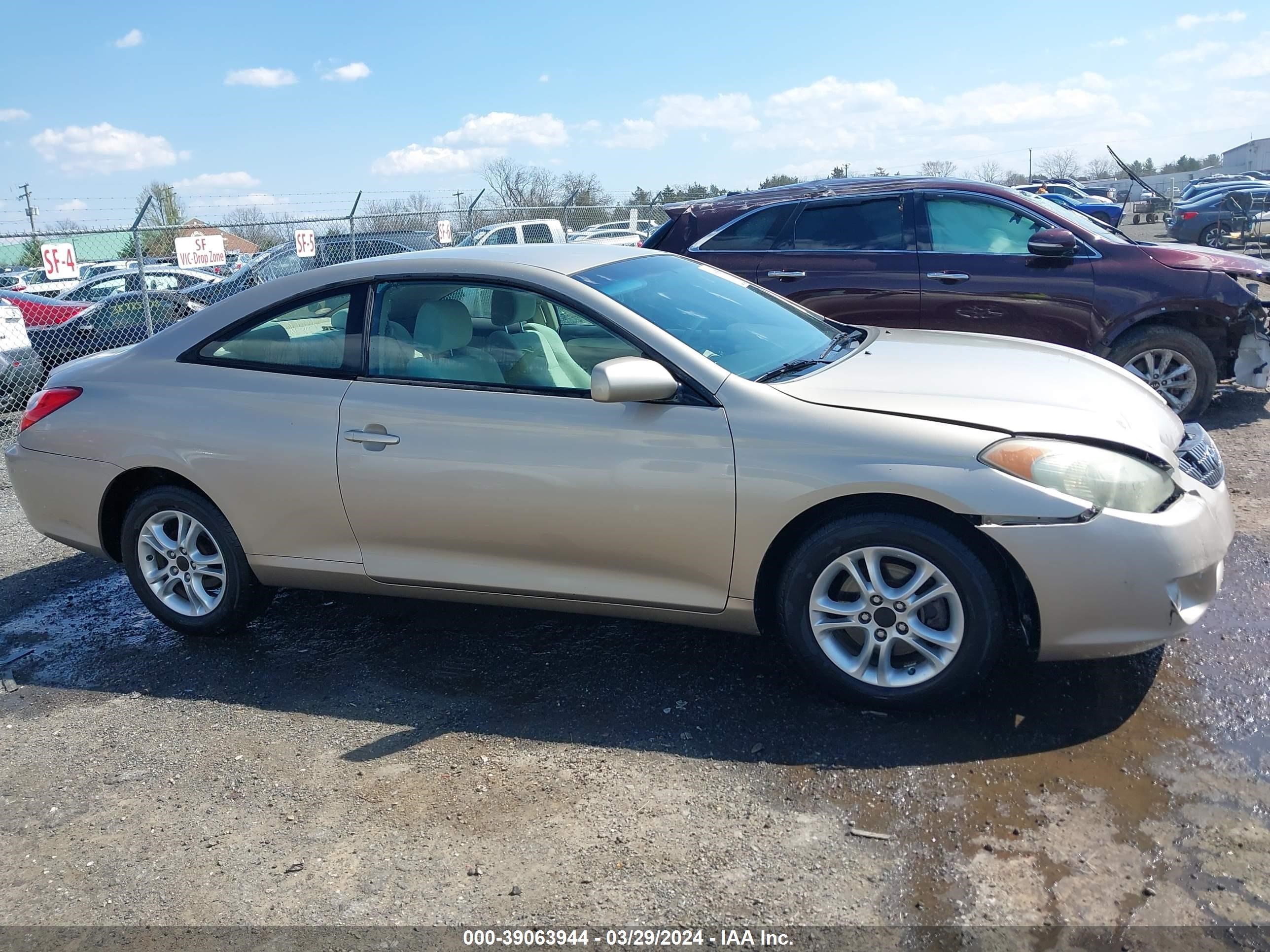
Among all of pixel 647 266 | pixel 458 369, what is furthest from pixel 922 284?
pixel 458 369

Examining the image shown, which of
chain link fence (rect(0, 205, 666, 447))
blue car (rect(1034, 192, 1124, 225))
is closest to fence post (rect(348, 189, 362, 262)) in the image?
chain link fence (rect(0, 205, 666, 447))

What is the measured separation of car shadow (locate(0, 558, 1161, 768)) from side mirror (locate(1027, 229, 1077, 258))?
4.00 metres

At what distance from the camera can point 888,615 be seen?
3461mm

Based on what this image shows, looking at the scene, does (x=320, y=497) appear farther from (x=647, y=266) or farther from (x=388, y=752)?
(x=647, y=266)

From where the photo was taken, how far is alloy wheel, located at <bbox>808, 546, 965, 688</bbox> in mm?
3410

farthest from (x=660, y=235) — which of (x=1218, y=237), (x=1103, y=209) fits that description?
(x=1103, y=209)

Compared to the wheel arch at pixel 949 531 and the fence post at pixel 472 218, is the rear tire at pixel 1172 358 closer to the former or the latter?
the wheel arch at pixel 949 531

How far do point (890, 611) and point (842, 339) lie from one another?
5.20 feet

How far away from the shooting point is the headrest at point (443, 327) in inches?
164

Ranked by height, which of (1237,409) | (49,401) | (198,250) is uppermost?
(198,250)

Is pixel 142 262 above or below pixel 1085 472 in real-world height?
above

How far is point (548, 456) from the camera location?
149 inches

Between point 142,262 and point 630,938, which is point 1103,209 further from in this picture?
point 630,938

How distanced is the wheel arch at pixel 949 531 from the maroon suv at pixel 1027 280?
4156 millimetres
